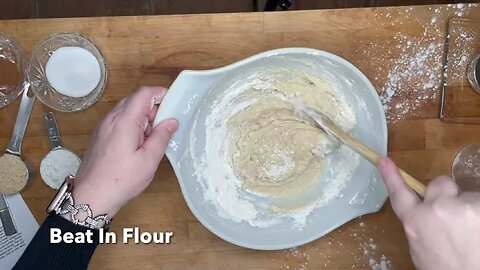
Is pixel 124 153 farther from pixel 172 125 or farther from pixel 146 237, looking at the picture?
pixel 146 237

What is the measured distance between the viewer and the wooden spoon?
0.79 m

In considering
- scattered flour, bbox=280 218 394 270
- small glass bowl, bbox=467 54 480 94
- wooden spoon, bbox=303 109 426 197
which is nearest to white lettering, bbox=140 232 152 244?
scattered flour, bbox=280 218 394 270

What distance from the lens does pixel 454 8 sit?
0.97 metres

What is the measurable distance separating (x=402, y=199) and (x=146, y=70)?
17.9 inches

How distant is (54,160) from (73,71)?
15 centimetres

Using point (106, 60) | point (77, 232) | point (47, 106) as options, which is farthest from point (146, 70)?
point (77, 232)

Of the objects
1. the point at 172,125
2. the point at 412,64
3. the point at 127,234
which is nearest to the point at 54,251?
the point at 127,234

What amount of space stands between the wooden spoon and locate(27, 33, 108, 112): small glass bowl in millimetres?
341

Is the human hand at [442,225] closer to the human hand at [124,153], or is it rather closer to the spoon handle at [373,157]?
the spoon handle at [373,157]

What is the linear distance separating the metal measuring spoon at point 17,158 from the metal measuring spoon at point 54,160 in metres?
0.03

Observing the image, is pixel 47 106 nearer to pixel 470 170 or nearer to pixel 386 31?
pixel 386 31

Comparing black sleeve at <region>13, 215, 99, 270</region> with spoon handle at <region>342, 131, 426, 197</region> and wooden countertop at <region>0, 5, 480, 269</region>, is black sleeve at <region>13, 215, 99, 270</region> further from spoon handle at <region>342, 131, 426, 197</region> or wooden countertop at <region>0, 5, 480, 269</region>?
spoon handle at <region>342, 131, 426, 197</region>

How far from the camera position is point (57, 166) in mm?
961

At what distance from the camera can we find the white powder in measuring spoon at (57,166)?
96cm
